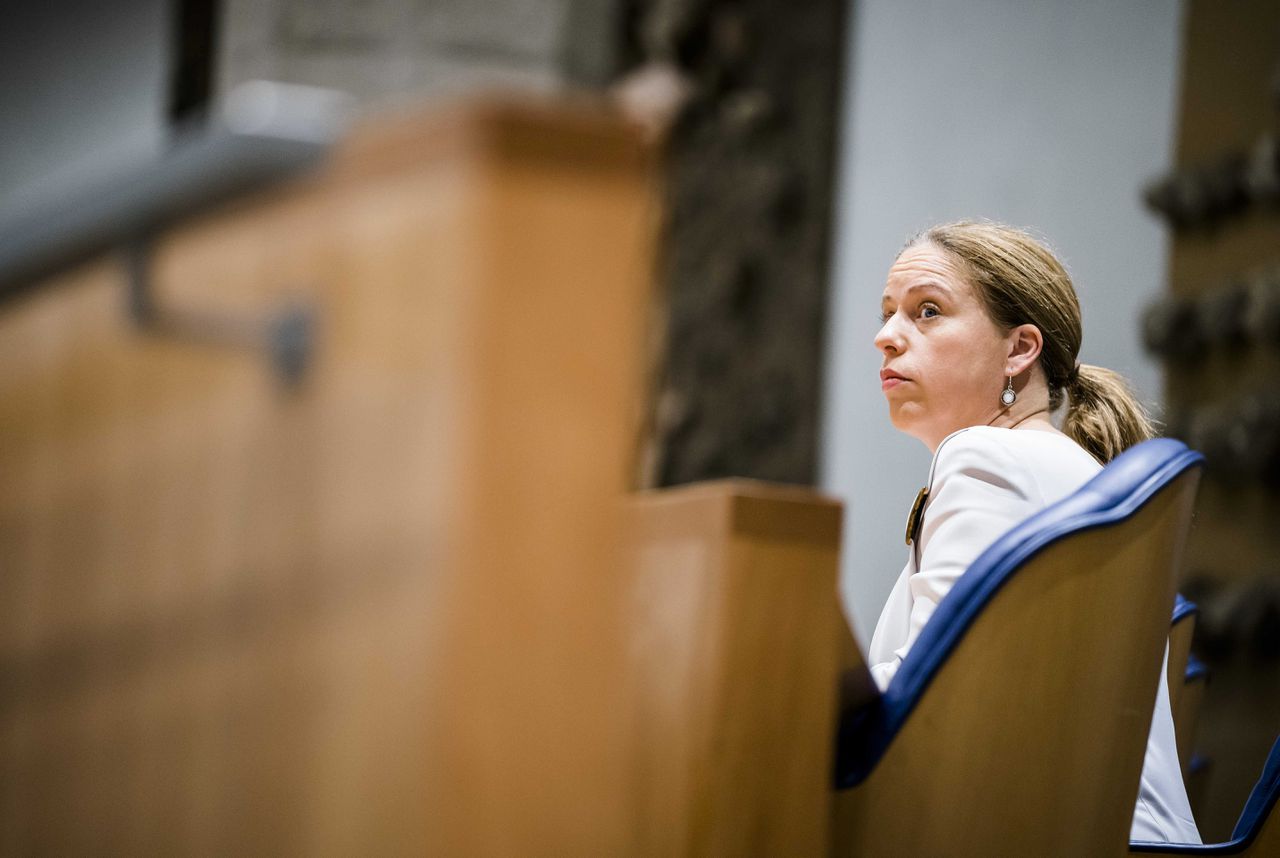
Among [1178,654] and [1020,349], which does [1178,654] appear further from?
[1020,349]

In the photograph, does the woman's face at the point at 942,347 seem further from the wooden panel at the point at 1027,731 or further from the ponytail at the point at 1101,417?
the wooden panel at the point at 1027,731

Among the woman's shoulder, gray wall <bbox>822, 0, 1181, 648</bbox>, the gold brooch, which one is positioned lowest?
the gold brooch

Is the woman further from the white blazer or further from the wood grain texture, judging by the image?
the wood grain texture

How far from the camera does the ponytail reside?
172 cm

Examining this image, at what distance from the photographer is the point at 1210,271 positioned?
2852mm

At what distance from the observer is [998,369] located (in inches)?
65.4

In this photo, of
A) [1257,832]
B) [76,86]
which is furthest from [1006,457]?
[76,86]

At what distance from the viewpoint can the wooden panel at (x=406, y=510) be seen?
54 cm

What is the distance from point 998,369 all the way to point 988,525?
0.36 m

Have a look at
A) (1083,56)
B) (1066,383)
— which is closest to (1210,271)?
(1083,56)

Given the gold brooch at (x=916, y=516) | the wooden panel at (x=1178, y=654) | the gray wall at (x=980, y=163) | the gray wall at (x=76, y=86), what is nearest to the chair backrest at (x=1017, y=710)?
the gold brooch at (x=916, y=516)

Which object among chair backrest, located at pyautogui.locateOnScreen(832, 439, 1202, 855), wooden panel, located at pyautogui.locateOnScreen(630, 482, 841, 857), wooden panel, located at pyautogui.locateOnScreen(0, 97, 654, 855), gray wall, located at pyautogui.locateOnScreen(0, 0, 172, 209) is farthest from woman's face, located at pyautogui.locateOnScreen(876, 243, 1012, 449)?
gray wall, located at pyautogui.locateOnScreen(0, 0, 172, 209)

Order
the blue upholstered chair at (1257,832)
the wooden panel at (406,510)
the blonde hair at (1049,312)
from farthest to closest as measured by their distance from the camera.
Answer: the blonde hair at (1049,312) → the blue upholstered chair at (1257,832) → the wooden panel at (406,510)

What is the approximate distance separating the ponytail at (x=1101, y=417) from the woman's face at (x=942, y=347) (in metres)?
0.13
